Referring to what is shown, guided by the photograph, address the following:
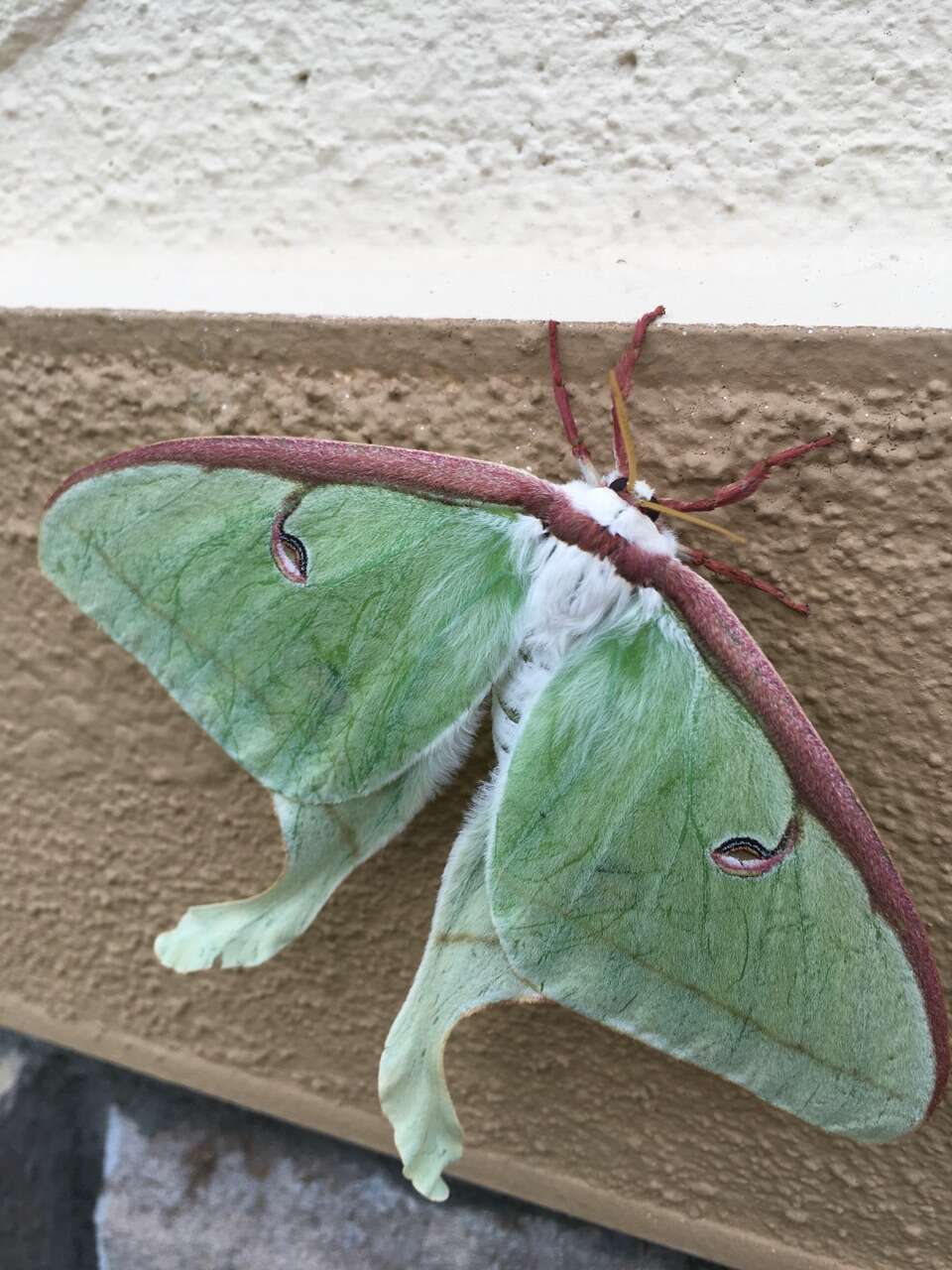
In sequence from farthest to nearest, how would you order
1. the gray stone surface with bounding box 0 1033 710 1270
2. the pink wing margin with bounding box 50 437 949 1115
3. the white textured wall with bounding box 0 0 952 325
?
1. the gray stone surface with bounding box 0 1033 710 1270
2. the white textured wall with bounding box 0 0 952 325
3. the pink wing margin with bounding box 50 437 949 1115

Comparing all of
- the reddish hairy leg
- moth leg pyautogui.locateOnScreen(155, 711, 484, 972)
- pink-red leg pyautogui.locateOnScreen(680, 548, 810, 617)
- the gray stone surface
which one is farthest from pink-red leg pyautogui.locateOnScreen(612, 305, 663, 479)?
the gray stone surface

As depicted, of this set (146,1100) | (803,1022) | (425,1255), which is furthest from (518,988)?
(146,1100)

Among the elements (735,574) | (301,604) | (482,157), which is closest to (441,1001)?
(301,604)

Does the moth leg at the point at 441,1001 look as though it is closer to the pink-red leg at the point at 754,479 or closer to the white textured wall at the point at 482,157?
the pink-red leg at the point at 754,479

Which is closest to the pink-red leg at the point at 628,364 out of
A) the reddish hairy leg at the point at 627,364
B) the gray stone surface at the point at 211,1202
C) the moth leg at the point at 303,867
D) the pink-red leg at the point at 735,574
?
the reddish hairy leg at the point at 627,364

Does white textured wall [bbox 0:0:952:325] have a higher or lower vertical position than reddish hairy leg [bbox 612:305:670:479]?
higher

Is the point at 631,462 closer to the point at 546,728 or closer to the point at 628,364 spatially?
the point at 628,364

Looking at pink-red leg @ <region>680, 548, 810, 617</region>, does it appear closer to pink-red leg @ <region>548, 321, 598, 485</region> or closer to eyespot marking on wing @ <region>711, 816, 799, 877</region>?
pink-red leg @ <region>548, 321, 598, 485</region>
